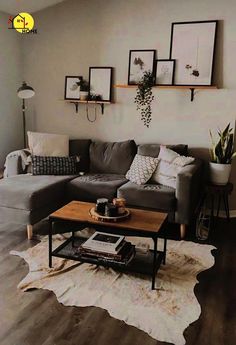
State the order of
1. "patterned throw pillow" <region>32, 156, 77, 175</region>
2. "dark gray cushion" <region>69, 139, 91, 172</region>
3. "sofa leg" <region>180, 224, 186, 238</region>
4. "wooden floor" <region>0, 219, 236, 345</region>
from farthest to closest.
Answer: "dark gray cushion" <region>69, 139, 91, 172</region>, "patterned throw pillow" <region>32, 156, 77, 175</region>, "sofa leg" <region>180, 224, 186, 238</region>, "wooden floor" <region>0, 219, 236, 345</region>

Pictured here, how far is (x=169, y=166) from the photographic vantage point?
3615 millimetres

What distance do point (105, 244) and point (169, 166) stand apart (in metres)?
1.41

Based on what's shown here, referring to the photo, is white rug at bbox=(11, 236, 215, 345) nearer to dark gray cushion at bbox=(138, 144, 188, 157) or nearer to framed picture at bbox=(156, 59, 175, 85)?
dark gray cushion at bbox=(138, 144, 188, 157)

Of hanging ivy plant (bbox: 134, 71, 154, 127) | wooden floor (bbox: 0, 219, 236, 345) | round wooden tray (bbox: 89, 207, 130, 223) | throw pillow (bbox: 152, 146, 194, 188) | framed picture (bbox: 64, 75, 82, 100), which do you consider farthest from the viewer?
framed picture (bbox: 64, 75, 82, 100)

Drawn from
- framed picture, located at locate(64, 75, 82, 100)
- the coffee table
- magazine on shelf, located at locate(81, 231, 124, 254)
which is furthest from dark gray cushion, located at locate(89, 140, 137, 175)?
magazine on shelf, located at locate(81, 231, 124, 254)

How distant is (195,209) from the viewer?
3631mm

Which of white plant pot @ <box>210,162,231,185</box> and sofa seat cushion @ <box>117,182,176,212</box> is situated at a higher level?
white plant pot @ <box>210,162,231,185</box>

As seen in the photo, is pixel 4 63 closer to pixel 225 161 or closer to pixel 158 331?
pixel 225 161

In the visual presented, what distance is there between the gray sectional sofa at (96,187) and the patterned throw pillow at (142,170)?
8 cm

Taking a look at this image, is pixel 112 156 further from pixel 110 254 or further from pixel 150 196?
pixel 110 254

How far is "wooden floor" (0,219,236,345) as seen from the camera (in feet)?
6.32

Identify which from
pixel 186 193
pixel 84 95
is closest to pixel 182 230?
pixel 186 193

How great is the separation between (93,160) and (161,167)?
0.99 meters

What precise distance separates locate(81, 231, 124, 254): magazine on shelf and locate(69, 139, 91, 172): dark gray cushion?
1786 mm
